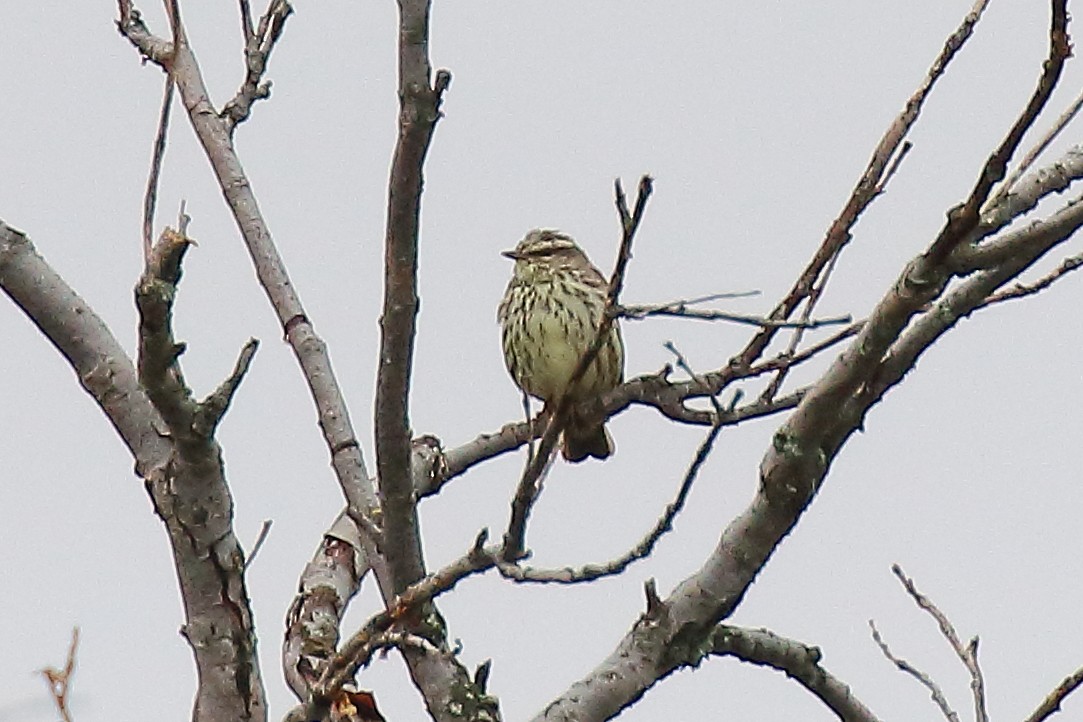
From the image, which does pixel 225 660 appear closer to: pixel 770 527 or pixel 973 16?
pixel 770 527

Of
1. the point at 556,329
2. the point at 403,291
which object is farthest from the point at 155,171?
the point at 556,329

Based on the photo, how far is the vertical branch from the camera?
3119 millimetres

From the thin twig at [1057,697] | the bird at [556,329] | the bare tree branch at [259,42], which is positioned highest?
Answer: the bird at [556,329]

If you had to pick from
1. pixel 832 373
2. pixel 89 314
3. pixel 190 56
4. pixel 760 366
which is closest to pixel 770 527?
pixel 832 373

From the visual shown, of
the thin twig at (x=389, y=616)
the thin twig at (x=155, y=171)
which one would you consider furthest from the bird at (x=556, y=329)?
the thin twig at (x=389, y=616)

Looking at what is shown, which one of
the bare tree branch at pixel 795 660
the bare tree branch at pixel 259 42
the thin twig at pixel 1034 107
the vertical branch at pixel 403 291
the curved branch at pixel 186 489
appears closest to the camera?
the thin twig at pixel 1034 107

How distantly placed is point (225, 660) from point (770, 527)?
44.8 inches

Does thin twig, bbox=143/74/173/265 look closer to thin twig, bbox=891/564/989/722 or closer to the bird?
thin twig, bbox=891/564/989/722

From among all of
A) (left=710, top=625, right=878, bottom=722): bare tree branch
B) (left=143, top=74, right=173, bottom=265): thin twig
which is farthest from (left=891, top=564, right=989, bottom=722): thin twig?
(left=143, top=74, right=173, bottom=265): thin twig

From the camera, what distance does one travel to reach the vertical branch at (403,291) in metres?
3.12

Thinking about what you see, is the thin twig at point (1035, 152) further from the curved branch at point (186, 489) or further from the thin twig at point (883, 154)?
the curved branch at point (186, 489)

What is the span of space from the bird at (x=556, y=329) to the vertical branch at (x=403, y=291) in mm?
4671

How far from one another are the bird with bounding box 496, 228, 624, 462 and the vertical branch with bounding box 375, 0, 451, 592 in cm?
467

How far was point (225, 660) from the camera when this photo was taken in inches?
136
